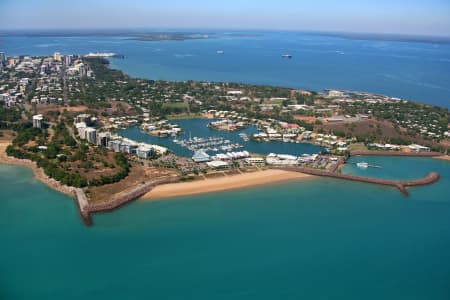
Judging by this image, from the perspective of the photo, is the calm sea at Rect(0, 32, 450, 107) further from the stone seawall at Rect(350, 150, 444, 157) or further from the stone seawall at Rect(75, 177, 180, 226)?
the stone seawall at Rect(75, 177, 180, 226)

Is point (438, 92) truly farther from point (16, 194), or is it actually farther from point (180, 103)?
point (16, 194)

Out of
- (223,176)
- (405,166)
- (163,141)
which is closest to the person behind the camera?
(223,176)

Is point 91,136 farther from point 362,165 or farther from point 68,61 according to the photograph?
point 68,61

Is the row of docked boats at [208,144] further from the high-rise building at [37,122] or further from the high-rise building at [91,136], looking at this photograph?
the high-rise building at [37,122]

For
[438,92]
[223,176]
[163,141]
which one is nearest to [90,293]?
[223,176]

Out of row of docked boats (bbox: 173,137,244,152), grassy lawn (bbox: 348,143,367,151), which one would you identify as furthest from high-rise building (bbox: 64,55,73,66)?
grassy lawn (bbox: 348,143,367,151)

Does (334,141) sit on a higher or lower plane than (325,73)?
lower

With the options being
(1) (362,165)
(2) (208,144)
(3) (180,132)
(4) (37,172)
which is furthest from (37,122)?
(1) (362,165)
